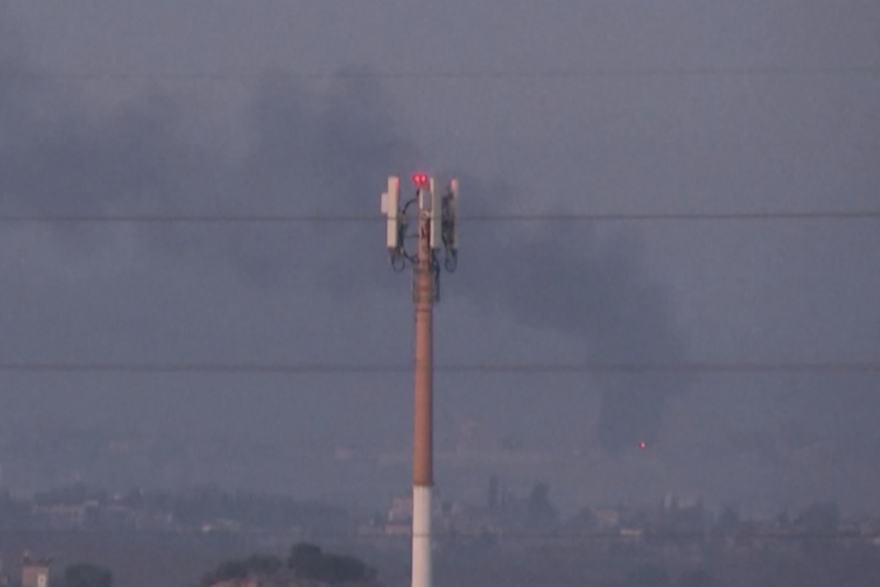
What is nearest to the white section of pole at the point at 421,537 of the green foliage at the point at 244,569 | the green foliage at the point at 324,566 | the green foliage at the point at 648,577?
the green foliage at the point at 324,566

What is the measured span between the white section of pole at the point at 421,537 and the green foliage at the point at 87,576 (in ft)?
39.8

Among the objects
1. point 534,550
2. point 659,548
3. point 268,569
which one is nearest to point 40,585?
point 268,569

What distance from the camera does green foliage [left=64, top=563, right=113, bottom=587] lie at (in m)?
37.5

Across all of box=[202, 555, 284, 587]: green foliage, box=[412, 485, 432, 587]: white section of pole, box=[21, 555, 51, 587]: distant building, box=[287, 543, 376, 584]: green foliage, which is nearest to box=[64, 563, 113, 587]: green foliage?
box=[21, 555, 51, 587]: distant building

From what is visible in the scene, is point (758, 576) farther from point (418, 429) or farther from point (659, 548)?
point (418, 429)

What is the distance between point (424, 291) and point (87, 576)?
14707 millimetres

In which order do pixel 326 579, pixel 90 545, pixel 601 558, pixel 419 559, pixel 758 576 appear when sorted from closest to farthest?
pixel 419 559
pixel 326 579
pixel 758 576
pixel 601 558
pixel 90 545

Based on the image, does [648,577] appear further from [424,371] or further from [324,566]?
[424,371]

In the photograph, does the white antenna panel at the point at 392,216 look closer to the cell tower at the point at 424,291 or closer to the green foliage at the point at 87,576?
the cell tower at the point at 424,291

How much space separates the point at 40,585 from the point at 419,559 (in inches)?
455

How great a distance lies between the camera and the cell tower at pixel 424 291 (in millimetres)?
27078

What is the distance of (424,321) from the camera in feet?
89.1

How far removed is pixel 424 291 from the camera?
2723cm

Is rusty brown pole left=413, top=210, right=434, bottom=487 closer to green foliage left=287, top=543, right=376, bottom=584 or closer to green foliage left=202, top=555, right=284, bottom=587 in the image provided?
green foliage left=287, top=543, right=376, bottom=584
